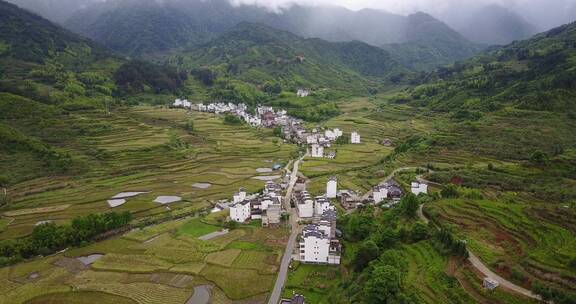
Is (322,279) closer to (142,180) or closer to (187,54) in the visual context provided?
(142,180)

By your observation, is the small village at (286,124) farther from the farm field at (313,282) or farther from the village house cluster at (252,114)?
the farm field at (313,282)

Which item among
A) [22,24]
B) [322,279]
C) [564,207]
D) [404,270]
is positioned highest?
[22,24]

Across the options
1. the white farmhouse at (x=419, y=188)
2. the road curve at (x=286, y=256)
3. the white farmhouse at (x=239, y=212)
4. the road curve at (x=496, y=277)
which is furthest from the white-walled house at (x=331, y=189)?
the road curve at (x=496, y=277)

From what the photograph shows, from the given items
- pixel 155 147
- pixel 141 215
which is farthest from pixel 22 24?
pixel 141 215

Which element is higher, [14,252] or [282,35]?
[282,35]

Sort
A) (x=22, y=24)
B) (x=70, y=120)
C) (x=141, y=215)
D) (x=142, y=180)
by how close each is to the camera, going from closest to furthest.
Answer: (x=141, y=215) < (x=142, y=180) < (x=70, y=120) < (x=22, y=24)

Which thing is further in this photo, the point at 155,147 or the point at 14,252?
the point at 155,147

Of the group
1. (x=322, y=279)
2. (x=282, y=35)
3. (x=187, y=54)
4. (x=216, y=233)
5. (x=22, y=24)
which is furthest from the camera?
(x=282, y=35)
